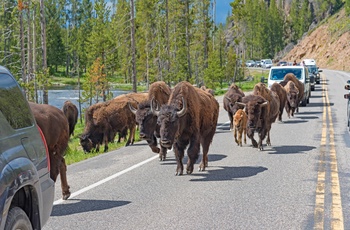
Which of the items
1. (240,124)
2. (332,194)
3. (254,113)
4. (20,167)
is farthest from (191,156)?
(20,167)

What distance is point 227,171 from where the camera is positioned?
424 inches

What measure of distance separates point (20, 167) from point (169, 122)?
18.4 feet

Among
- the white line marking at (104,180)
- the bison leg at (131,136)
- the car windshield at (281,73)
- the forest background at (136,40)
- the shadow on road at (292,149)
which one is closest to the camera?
the white line marking at (104,180)

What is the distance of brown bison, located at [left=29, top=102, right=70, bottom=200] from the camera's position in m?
7.72

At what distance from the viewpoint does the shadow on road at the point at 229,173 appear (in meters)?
10.0

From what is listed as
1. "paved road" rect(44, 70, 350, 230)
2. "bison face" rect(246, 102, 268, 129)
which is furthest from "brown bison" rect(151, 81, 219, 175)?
"bison face" rect(246, 102, 268, 129)

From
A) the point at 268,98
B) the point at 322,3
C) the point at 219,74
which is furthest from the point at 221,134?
the point at 322,3

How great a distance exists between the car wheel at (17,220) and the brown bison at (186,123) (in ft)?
17.5

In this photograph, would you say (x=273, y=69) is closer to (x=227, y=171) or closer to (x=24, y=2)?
(x=24, y=2)

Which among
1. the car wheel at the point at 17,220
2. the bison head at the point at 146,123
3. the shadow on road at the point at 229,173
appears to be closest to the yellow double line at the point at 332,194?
the shadow on road at the point at 229,173

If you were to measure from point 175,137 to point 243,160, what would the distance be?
2.46 meters

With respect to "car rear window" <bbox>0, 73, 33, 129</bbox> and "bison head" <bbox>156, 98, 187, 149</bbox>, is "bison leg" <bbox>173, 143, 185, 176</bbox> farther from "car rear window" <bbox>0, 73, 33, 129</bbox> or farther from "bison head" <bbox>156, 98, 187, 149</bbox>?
"car rear window" <bbox>0, 73, 33, 129</bbox>

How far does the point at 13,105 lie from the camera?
16.3ft

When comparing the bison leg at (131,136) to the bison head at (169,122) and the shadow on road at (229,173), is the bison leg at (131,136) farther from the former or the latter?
the bison head at (169,122)
